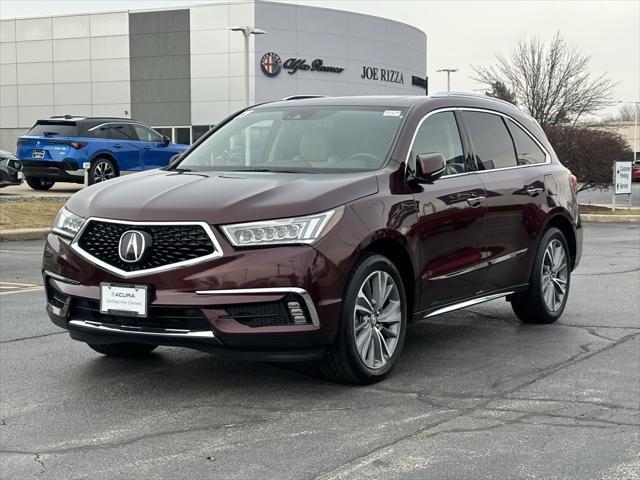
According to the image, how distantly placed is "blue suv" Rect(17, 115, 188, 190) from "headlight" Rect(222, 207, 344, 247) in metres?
15.8

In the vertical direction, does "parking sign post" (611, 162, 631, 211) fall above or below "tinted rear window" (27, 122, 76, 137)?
below

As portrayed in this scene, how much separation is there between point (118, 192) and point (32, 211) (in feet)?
42.6

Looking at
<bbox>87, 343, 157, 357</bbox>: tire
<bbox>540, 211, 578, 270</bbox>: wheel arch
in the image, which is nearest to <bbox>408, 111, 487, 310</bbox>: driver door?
<bbox>540, 211, 578, 270</bbox>: wheel arch

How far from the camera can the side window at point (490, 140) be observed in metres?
6.64

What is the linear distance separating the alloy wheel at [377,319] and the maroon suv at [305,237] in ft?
0.04

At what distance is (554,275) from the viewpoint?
7.47 metres

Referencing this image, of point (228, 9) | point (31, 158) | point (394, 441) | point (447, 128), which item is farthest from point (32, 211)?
point (228, 9)

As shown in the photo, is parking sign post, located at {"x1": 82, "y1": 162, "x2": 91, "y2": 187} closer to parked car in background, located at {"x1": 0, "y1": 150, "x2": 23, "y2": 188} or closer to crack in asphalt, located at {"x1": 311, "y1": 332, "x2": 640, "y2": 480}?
parked car in background, located at {"x1": 0, "y1": 150, "x2": 23, "y2": 188}

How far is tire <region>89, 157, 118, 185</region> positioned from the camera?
20013 mm

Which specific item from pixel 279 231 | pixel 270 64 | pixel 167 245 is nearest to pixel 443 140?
pixel 279 231

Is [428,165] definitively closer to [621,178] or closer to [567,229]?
[567,229]

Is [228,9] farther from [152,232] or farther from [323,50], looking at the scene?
[152,232]

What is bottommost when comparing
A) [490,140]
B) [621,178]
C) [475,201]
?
[475,201]

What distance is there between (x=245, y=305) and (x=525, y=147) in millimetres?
3537
